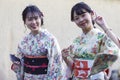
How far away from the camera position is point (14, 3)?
593 centimetres

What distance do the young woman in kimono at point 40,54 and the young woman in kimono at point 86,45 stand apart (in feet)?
1.35

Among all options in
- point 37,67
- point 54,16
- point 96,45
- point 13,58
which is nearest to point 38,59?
point 37,67

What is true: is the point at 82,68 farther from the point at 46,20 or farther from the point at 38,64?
the point at 46,20

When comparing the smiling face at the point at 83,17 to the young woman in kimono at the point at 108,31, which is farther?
the smiling face at the point at 83,17

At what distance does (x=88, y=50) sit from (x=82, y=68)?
19 centimetres

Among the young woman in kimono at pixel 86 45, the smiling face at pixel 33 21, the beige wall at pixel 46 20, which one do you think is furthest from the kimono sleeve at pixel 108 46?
the beige wall at pixel 46 20

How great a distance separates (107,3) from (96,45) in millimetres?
3470

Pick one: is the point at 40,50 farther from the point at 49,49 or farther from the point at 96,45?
the point at 96,45

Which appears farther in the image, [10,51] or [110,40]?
[10,51]

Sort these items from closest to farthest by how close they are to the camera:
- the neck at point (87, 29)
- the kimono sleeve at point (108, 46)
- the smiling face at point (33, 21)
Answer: the kimono sleeve at point (108, 46) → the neck at point (87, 29) → the smiling face at point (33, 21)

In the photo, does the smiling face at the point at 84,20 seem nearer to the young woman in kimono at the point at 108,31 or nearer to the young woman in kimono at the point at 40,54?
the young woman in kimono at the point at 108,31

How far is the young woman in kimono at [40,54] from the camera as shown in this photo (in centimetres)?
449

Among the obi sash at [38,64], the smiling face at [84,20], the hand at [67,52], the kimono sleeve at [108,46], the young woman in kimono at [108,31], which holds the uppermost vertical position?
the smiling face at [84,20]

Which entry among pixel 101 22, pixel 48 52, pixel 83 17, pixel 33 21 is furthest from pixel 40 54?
pixel 101 22
